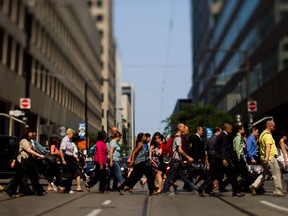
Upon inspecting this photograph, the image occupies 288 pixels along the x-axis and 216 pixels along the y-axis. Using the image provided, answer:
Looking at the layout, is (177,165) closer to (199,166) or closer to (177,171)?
(177,171)

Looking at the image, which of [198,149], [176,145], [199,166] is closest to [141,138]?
[176,145]

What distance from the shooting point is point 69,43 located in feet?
210

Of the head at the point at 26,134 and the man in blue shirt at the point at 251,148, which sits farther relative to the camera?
the man in blue shirt at the point at 251,148

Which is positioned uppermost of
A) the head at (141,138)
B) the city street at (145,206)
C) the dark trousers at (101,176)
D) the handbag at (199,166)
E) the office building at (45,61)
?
the office building at (45,61)

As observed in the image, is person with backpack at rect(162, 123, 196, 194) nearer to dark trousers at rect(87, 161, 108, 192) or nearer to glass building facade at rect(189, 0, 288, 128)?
dark trousers at rect(87, 161, 108, 192)

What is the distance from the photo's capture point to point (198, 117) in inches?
2084

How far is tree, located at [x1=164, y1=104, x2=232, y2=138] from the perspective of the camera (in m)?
52.6

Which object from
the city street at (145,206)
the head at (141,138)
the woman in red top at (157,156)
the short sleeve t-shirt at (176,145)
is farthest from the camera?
the woman in red top at (157,156)

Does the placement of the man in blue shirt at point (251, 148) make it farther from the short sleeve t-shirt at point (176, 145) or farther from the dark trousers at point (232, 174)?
the short sleeve t-shirt at point (176, 145)

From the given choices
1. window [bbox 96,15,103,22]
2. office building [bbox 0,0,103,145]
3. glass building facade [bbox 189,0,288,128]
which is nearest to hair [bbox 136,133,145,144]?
office building [bbox 0,0,103,145]

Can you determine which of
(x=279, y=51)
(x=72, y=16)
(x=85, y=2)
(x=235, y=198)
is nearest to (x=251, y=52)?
→ (x=279, y=51)

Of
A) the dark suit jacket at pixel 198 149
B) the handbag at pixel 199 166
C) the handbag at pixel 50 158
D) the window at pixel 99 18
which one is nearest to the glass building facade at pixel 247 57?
the handbag at pixel 199 166

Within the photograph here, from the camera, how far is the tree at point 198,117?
52562mm

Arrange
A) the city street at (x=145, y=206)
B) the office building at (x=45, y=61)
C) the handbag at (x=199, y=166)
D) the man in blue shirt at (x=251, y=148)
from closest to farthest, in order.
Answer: the city street at (x=145, y=206), the man in blue shirt at (x=251, y=148), the handbag at (x=199, y=166), the office building at (x=45, y=61)
